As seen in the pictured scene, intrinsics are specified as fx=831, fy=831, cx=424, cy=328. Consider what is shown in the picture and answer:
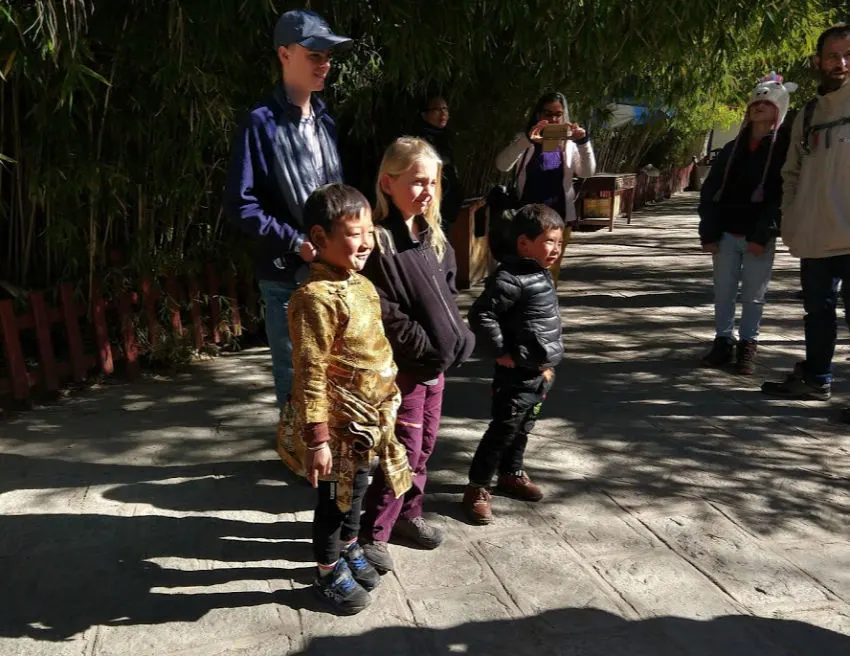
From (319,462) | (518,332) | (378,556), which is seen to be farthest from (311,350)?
(518,332)

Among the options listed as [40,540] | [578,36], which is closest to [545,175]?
[578,36]

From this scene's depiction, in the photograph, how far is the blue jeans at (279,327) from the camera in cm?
308

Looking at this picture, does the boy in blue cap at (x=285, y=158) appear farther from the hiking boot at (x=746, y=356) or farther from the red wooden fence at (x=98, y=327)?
the hiking boot at (x=746, y=356)

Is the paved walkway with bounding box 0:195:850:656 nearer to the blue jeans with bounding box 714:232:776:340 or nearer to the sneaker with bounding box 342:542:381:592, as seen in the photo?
the sneaker with bounding box 342:542:381:592

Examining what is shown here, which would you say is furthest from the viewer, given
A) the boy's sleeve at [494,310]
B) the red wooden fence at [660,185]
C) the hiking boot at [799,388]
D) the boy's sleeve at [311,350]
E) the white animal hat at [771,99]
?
the red wooden fence at [660,185]

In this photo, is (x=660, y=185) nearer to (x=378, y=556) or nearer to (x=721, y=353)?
(x=721, y=353)

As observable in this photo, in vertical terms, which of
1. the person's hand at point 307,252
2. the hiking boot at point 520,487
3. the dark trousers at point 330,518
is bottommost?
the hiking boot at point 520,487

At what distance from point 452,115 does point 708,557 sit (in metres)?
4.99

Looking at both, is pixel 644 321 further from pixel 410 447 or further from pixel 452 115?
pixel 410 447

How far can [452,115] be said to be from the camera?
6.97 metres

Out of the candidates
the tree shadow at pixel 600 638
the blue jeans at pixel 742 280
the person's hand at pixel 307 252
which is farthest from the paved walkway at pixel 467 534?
the person's hand at pixel 307 252

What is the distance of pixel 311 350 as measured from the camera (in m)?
2.19

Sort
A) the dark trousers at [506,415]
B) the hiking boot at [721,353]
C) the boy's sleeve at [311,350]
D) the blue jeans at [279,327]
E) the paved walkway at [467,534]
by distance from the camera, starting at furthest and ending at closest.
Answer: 1. the hiking boot at [721,353]
2. the blue jeans at [279,327]
3. the dark trousers at [506,415]
4. the paved walkway at [467,534]
5. the boy's sleeve at [311,350]

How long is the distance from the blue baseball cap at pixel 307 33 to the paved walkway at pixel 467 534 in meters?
1.65
